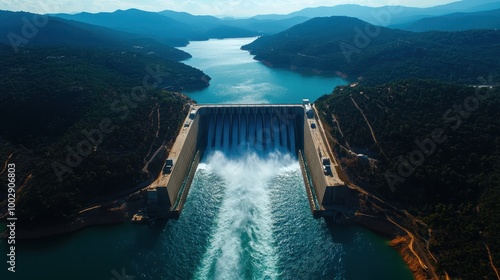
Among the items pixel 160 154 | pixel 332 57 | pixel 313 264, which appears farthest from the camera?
pixel 332 57

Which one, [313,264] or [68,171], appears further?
[68,171]

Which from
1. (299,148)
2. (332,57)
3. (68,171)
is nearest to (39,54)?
(68,171)

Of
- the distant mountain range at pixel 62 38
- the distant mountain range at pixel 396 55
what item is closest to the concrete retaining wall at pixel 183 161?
the distant mountain range at pixel 396 55

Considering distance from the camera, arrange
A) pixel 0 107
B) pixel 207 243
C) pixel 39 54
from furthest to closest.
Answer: pixel 39 54
pixel 0 107
pixel 207 243

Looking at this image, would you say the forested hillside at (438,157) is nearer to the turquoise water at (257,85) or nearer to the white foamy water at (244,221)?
the white foamy water at (244,221)

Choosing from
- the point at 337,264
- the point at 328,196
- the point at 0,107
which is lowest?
the point at 337,264

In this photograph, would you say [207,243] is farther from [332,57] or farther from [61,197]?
[332,57]
